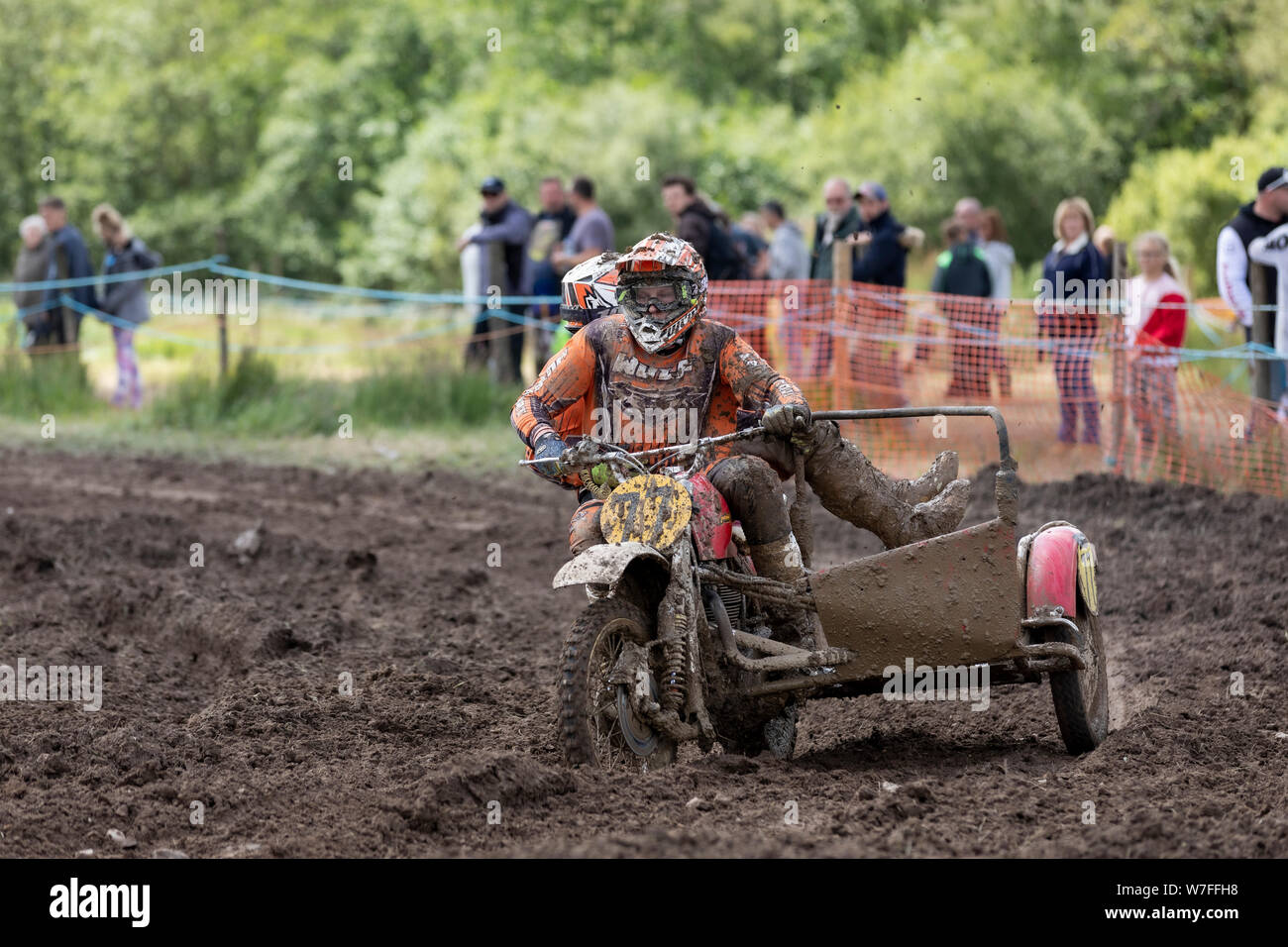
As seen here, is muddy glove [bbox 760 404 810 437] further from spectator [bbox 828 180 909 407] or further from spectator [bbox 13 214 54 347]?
spectator [bbox 13 214 54 347]

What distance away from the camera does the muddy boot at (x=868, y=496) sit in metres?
6.31

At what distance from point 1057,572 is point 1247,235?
6.44m

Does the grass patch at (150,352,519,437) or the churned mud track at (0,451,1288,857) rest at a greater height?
the grass patch at (150,352,519,437)

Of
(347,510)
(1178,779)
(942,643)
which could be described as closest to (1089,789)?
(1178,779)

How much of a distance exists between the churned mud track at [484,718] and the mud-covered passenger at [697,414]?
88 centimetres

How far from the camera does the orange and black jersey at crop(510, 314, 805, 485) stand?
6.25 m

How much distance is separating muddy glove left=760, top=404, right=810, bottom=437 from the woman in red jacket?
654 centimetres

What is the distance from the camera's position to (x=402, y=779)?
5.64 m

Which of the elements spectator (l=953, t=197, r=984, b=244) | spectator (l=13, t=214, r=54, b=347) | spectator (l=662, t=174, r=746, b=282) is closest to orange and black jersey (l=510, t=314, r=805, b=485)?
spectator (l=662, t=174, r=746, b=282)

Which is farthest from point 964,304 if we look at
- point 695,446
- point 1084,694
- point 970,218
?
point 695,446

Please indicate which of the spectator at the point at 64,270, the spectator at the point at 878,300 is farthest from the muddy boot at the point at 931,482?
the spectator at the point at 64,270

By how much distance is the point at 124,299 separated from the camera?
17484 mm

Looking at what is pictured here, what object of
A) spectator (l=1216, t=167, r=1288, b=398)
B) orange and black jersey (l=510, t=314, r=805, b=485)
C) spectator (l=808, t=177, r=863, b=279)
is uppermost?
spectator (l=808, t=177, r=863, b=279)
